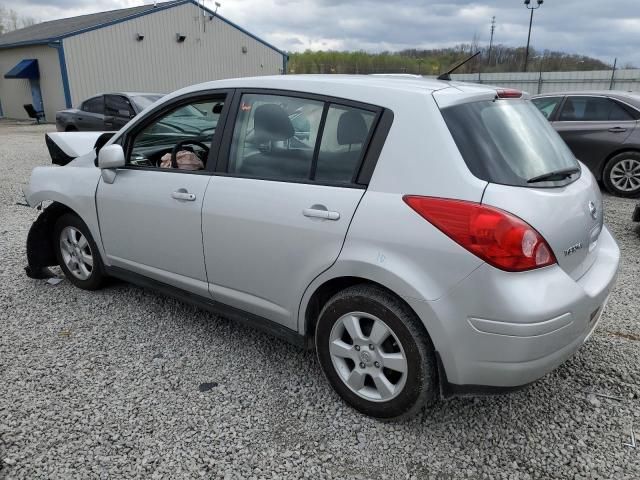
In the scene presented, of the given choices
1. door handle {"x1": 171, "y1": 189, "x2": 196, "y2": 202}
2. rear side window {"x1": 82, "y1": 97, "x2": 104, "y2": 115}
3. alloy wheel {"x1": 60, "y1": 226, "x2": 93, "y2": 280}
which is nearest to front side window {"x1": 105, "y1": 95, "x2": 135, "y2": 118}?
rear side window {"x1": 82, "y1": 97, "x2": 104, "y2": 115}

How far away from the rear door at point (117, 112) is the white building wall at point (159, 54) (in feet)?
37.4

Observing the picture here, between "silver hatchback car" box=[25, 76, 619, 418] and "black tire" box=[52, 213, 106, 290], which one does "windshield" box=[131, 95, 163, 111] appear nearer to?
"black tire" box=[52, 213, 106, 290]

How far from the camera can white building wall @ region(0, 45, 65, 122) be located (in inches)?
878

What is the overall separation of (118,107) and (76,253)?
873cm

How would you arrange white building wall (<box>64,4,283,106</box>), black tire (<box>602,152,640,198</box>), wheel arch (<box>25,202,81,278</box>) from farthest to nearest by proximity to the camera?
white building wall (<box>64,4,283,106</box>), black tire (<box>602,152,640,198</box>), wheel arch (<box>25,202,81,278</box>)

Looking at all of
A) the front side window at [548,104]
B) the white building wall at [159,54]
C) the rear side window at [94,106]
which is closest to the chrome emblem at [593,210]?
the front side window at [548,104]

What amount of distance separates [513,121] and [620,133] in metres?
6.11

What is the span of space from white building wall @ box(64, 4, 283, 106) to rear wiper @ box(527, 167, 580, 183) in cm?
2319

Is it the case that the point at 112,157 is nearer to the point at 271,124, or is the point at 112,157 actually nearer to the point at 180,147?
the point at 180,147

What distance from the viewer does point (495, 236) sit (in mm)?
2033

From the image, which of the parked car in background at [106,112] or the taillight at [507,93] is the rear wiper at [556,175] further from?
the parked car in background at [106,112]

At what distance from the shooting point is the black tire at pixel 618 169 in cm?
735

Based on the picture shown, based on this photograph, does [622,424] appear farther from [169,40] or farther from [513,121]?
[169,40]

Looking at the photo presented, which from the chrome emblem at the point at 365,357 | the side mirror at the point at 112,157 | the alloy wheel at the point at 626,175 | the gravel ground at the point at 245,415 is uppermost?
the side mirror at the point at 112,157
